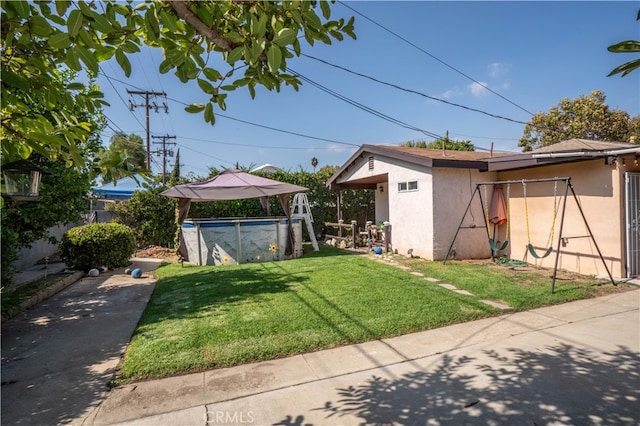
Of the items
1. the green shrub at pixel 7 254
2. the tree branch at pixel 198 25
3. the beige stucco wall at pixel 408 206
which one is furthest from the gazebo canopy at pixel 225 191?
the tree branch at pixel 198 25

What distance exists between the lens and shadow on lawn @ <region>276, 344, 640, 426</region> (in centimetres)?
252

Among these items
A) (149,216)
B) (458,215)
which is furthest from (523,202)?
(149,216)

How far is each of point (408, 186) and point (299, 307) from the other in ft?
21.2

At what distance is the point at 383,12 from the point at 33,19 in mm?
9951

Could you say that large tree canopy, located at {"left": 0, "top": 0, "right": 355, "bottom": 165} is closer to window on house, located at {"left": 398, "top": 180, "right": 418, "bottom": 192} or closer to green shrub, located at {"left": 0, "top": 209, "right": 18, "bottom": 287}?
green shrub, located at {"left": 0, "top": 209, "right": 18, "bottom": 287}

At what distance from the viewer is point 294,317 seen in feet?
15.6

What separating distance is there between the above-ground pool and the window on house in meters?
4.28

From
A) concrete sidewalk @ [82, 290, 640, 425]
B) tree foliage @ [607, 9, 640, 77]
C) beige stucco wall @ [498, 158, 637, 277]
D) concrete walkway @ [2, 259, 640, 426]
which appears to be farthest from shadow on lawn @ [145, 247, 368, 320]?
beige stucco wall @ [498, 158, 637, 277]

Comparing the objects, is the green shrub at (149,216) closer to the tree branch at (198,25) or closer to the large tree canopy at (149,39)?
the large tree canopy at (149,39)

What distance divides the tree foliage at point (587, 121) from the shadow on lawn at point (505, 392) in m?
21.2

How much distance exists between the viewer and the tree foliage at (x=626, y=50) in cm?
134

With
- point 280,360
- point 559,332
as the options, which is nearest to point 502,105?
point 559,332

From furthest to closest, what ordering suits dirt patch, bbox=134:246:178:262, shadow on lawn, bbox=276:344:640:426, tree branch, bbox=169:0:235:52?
dirt patch, bbox=134:246:178:262
shadow on lawn, bbox=276:344:640:426
tree branch, bbox=169:0:235:52

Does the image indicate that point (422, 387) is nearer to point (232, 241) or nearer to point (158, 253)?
point (232, 241)
